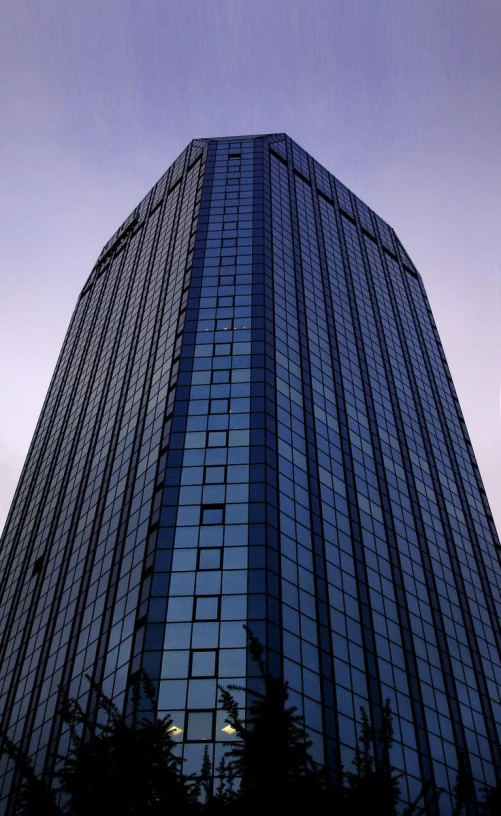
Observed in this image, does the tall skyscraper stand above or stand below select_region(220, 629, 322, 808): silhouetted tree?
above

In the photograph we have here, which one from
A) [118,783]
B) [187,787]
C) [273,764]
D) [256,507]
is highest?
[256,507]

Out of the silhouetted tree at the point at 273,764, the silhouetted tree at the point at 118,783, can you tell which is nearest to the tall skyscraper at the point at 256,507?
the silhouetted tree at the point at 118,783

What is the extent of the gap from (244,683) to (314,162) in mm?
85753

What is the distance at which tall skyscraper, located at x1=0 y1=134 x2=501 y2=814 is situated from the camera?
4703 cm

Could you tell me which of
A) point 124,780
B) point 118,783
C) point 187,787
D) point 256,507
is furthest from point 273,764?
point 256,507

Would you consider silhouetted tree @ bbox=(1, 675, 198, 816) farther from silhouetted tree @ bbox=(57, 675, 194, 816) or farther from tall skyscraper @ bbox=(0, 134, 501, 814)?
tall skyscraper @ bbox=(0, 134, 501, 814)

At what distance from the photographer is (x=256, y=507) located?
5222 centimetres

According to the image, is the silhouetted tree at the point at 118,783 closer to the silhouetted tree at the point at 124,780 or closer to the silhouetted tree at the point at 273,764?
the silhouetted tree at the point at 124,780

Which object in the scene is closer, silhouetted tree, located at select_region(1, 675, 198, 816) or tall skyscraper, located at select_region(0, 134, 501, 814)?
silhouetted tree, located at select_region(1, 675, 198, 816)

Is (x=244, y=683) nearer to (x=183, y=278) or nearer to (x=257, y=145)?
(x=183, y=278)

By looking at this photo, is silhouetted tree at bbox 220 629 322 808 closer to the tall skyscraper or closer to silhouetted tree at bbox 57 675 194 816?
silhouetted tree at bbox 57 675 194 816

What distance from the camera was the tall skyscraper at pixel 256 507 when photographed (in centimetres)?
4703

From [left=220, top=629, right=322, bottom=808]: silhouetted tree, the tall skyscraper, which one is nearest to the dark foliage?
[left=220, top=629, right=322, bottom=808]: silhouetted tree

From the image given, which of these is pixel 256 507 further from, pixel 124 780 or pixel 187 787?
pixel 124 780
